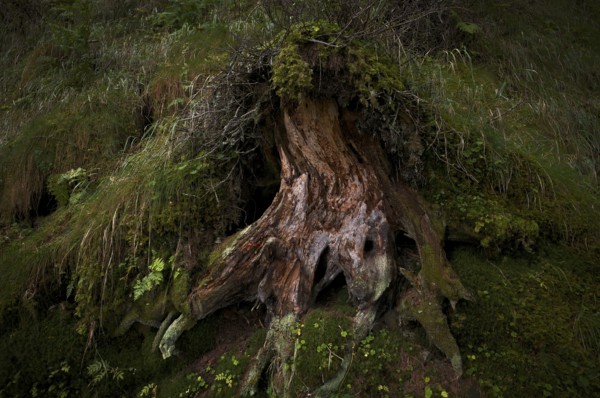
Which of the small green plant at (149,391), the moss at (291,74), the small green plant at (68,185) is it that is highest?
the moss at (291,74)

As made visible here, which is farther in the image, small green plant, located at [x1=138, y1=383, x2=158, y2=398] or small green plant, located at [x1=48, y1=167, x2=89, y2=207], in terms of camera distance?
small green plant, located at [x1=48, y1=167, x2=89, y2=207]

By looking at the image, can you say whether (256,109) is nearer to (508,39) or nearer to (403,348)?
(403,348)

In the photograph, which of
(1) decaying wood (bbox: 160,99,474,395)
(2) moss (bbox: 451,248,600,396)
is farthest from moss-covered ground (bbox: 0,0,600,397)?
(1) decaying wood (bbox: 160,99,474,395)

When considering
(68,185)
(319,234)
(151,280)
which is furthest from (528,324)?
(68,185)

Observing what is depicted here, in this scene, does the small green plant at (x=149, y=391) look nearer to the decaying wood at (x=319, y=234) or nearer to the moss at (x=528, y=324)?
the decaying wood at (x=319, y=234)

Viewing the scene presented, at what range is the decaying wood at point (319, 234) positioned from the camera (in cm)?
306

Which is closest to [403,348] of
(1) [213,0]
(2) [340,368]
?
(2) [340,368]

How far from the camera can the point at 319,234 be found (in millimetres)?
3221

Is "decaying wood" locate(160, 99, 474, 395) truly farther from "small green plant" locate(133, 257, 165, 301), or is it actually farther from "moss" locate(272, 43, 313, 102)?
"small green plant" locate(133, 257, 165, 301)

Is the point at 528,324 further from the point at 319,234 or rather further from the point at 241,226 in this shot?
the point at 241,226

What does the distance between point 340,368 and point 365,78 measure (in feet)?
7.41

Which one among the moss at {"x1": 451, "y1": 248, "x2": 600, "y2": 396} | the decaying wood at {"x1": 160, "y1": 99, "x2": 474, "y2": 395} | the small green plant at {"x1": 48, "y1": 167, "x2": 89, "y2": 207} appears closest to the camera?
the moss at {"x1": 451, "y1": 248, "x2": 600, "y2": 396}

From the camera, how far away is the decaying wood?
10.0 ft

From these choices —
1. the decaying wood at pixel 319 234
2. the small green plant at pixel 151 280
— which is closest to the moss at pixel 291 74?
the decaying wood at pixel 319 234
